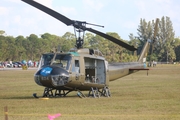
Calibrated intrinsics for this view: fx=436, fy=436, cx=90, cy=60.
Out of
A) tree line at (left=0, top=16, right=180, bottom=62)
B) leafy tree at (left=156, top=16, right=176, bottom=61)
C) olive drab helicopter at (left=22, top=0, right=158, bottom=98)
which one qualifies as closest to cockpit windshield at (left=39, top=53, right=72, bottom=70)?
olive drab helicopter at (left=22, top=0, right=158, bottom=98)

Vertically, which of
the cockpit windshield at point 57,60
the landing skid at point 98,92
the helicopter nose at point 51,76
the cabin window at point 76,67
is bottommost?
the landing skid at point 98,92

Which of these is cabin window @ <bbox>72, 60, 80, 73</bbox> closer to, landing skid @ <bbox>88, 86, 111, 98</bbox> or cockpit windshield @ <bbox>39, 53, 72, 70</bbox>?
cockpit windshield @ <bbox>39, 53, 72, 70</bbox>

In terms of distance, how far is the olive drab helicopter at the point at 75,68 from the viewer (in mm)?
18062

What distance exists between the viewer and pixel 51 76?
1795 cm

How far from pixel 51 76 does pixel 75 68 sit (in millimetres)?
1658

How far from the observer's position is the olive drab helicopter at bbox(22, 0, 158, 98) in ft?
59.3

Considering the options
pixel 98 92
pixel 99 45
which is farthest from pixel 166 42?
pixel 98 92

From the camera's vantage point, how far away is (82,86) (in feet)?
65.4

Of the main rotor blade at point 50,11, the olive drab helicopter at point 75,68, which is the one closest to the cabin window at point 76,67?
the olive drab helicopter at point 75,68

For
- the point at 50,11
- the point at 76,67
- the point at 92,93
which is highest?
the point at 50,11

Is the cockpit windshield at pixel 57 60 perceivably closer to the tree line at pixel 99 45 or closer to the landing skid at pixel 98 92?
the landing skid at pixel 98 92

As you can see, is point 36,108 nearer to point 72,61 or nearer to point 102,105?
point 102,105

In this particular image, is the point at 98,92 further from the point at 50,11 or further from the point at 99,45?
the point at 99,45

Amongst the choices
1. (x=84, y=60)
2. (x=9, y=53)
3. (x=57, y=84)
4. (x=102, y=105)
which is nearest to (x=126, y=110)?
(x=102, y=105)
